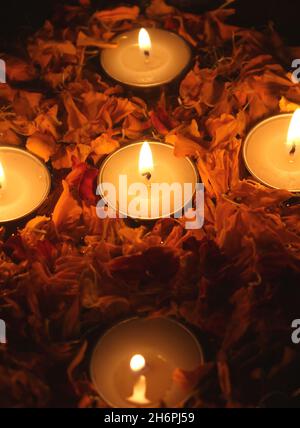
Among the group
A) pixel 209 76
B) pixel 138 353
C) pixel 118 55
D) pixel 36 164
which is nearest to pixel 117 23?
pixel 118 55

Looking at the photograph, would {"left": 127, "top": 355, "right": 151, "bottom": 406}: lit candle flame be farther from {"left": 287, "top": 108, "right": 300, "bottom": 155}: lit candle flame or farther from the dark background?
the dark background

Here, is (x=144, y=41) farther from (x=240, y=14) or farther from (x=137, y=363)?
(x=137, y=363)

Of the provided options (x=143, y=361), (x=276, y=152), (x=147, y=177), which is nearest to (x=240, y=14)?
(x=276, y=152)

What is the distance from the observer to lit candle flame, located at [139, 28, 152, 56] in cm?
112

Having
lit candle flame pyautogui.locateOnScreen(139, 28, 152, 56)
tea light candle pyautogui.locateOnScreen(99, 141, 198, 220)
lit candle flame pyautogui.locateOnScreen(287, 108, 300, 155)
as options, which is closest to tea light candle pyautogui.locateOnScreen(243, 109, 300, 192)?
lit candle flame pyautogui.locateOnScreen(287, 108, 300, 155)

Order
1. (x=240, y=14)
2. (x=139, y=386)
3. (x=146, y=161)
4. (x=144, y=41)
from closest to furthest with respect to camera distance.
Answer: (x=139, y=386), (x=146, y=161), (x=144, y=41), (x=240, y=14)

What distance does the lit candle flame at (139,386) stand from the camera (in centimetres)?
74

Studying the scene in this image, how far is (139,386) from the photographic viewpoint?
750 millimetres

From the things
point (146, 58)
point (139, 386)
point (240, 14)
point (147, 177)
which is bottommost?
point (139, 386)

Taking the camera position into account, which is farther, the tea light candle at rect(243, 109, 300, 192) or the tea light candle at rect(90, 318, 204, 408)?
the tea light candle at rect(243, 109, 300, 192)

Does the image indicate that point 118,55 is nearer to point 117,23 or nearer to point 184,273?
point 117,23

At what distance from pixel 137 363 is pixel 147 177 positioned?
32 cm
